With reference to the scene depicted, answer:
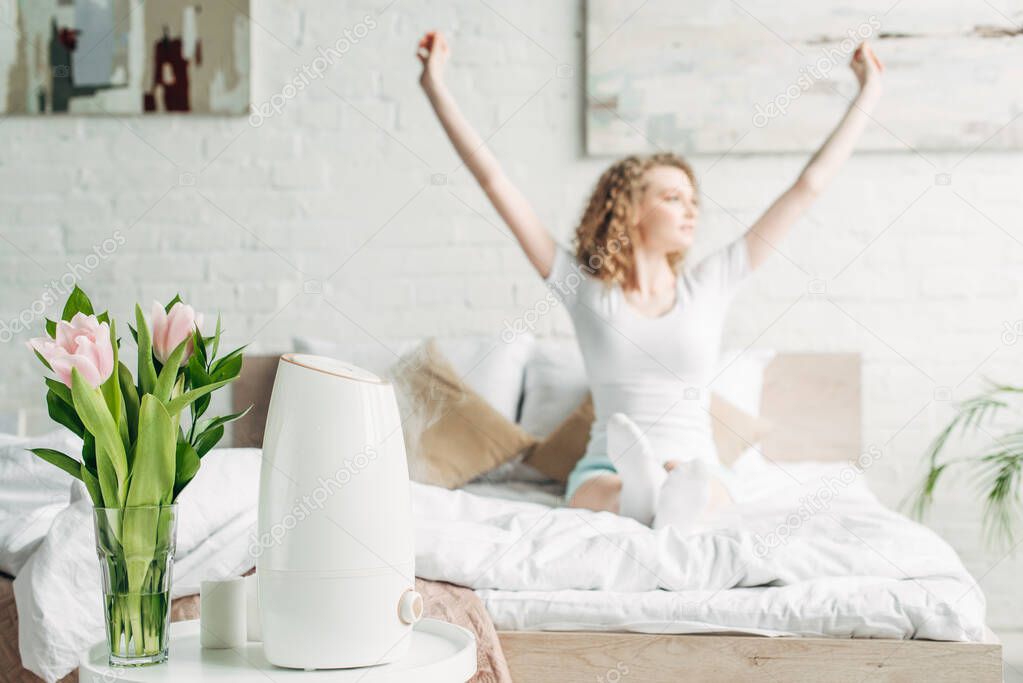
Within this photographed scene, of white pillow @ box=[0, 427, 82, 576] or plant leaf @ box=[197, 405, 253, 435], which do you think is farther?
white pillow @ box=[0, 427, 82, 576]

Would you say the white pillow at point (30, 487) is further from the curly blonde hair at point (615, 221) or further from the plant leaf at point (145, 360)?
the curly blonde hair at point (615, 221)

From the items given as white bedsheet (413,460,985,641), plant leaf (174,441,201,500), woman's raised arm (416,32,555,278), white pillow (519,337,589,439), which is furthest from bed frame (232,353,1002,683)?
white pillow (519,337,589,439)

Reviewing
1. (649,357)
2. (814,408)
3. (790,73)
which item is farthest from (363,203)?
(814,408)

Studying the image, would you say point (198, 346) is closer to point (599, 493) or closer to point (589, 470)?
point (599, 493)

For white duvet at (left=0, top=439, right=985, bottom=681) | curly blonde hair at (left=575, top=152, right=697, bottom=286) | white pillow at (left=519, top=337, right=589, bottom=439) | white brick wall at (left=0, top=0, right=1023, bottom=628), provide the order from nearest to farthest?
white duvet at (left=0, top=439, right=985, bottom=681) < curly blonde hair at (left=575, top=152, right=697, bottom=286) < white pillow at (left=519, top=337, right=589, bottom=439) < white brick wall at (left=0, top=0, right=1023, bottom=628)

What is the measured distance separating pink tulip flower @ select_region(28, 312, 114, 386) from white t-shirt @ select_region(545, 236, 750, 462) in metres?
1.43

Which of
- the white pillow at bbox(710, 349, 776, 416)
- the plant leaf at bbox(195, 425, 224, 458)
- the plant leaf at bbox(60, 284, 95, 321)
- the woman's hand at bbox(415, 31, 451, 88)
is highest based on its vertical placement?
the woman's hand at bbox(415, 31, 451, 88)

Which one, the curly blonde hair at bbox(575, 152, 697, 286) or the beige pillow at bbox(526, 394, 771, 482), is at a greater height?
the curly blonde hair at bbox(575, 152, 697, 286)

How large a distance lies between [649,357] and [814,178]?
0.58m

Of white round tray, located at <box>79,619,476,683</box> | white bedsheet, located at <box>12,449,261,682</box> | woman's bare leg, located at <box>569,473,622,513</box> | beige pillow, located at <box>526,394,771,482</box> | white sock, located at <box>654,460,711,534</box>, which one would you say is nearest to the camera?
white round tray, located at <box>79,619,476,683</box>

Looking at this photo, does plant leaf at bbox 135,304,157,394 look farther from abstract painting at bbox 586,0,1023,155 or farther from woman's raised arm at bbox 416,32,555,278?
abstract painting at bbox 586,0,1023,155

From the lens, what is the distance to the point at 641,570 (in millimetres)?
1610

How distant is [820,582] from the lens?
1612 millimetres

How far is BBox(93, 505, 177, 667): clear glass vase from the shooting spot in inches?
42.1
